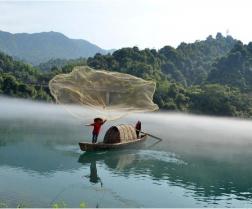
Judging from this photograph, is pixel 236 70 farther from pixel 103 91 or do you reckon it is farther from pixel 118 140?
pixel 103 91

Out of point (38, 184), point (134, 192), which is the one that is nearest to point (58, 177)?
point (38, 184)

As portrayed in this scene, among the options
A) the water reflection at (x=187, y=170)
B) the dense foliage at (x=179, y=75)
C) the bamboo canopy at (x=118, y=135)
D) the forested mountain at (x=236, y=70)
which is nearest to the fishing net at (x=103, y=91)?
the water reflection at (x=187, y=170)

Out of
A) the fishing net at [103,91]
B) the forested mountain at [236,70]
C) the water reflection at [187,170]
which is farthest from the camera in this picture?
the forested mountain at [236,70]

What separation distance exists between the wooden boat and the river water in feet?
1.58

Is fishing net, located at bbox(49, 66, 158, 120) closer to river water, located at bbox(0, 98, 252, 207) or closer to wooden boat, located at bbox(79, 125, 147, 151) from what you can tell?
wooden boat, located at bbox(79, 125, 147, 151)

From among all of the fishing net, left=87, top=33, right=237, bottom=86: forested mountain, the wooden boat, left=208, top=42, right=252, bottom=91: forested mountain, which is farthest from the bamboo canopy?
left=208, top=42, right=252, bottom=91: forested mountain

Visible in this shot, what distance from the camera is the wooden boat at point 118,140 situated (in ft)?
81.2

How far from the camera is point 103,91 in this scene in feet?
71.8

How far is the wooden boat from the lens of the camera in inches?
974

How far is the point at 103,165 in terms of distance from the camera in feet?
76.6

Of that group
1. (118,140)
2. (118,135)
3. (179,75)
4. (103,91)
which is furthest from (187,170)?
(179,75)

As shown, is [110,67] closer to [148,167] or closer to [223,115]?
[223,115]

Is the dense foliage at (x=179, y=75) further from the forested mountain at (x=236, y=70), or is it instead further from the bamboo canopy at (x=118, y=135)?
the bamboo canopy at (x=118, y=135)

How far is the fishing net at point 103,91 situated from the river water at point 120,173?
310cm
